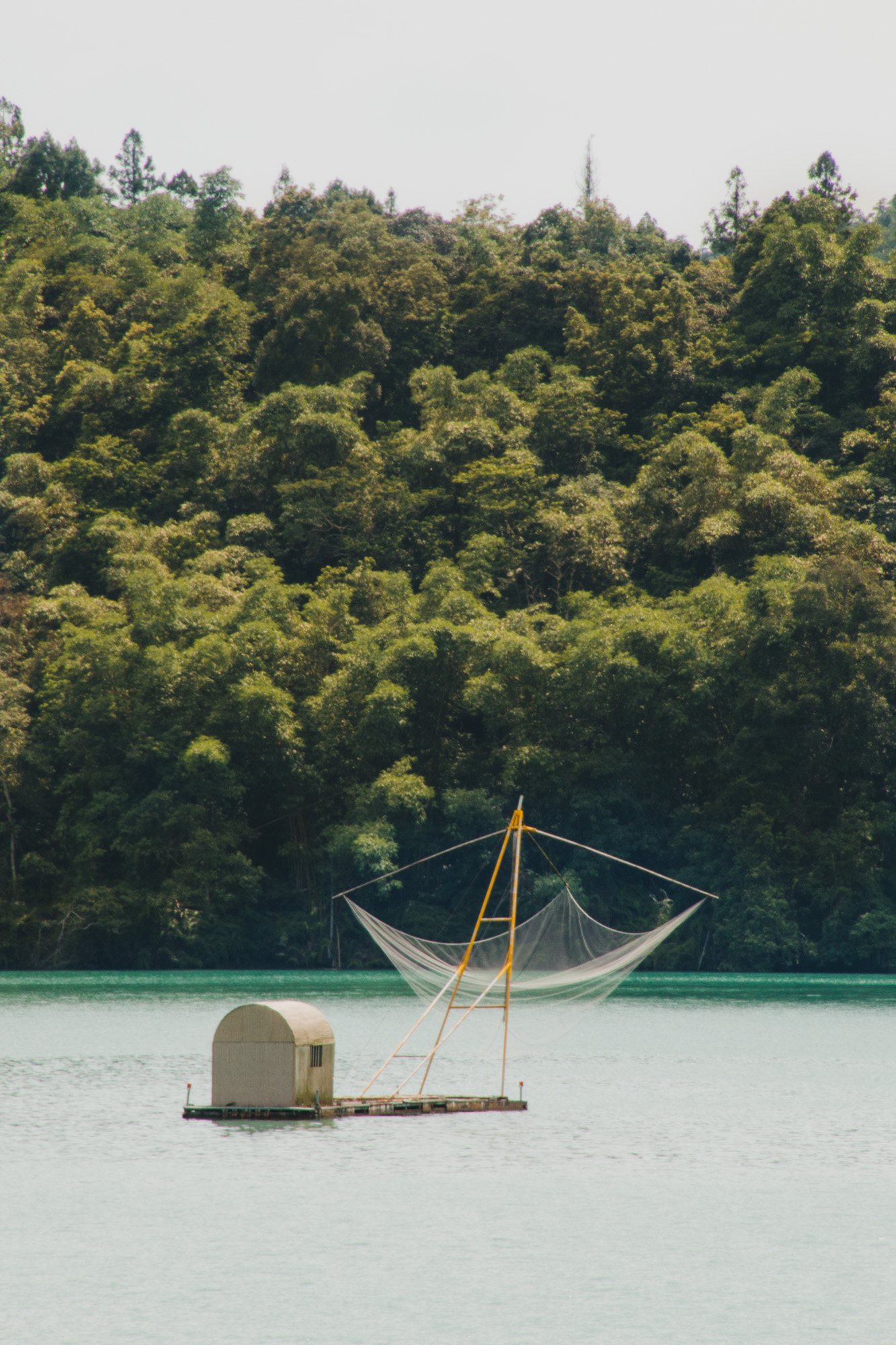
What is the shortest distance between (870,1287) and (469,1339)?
3357 millimetres

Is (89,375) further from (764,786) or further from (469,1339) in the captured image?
(469,1339)

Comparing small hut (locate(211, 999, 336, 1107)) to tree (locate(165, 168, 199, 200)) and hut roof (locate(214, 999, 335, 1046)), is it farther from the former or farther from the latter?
tree (locate(165, 168, 199, 200))

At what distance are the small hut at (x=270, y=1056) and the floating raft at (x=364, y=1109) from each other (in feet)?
0.49

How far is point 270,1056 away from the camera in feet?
56.7

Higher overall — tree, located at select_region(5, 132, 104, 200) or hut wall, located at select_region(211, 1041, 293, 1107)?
tree, located at select_region(5, 132, 104, 200)

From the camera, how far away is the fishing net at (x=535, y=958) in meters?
19.5

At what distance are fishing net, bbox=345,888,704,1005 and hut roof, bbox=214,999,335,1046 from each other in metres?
2.39

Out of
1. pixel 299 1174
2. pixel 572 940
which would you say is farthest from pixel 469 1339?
pixel 572 940

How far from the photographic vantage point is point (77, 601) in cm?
4925

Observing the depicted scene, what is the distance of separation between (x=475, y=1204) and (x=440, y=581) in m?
36.5

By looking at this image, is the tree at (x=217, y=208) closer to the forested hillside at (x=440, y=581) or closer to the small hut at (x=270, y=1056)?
the forested hillside at (x=440, y=581)

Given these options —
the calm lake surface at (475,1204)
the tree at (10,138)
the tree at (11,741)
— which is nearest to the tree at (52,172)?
the tree at (10,138)

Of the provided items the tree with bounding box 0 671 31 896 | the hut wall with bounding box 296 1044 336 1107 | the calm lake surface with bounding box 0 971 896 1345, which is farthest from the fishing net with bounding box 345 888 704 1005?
the tree with bounding box 0 671 31 896

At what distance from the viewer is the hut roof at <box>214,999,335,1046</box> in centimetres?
1688
